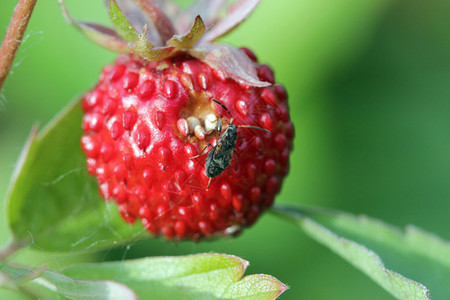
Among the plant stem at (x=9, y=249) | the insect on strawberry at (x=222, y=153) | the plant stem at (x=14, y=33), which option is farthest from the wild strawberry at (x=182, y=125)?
the plant stem at (x=9, y=249)

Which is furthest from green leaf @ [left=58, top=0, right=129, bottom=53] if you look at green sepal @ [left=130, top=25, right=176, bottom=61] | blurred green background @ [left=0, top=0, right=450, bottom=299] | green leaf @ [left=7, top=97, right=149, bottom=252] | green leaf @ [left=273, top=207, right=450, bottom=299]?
blurred green background @ [left=0, top=0, right=450, bottom=299]

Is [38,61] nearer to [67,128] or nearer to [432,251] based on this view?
[67,128]

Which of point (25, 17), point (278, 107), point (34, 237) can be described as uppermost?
point (25, 17)

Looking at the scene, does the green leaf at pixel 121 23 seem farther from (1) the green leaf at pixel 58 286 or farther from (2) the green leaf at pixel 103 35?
(1) the green leaf at pixel 58 286

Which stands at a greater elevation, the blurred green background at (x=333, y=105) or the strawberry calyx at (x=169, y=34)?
the strawberry calyx at (x=169, y=34)

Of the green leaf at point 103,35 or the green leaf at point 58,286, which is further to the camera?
the green leaf at point 103,35

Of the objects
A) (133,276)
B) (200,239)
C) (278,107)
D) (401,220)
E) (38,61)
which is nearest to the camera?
(133,276)

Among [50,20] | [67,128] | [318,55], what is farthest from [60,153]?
[318,55]

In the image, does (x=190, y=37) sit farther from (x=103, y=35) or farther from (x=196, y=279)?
(x=196, y=279)
